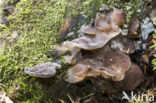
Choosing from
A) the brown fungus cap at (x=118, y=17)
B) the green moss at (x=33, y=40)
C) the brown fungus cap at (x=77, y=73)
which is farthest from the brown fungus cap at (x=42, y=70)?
the brown fungus cap at (x=118, y=17)

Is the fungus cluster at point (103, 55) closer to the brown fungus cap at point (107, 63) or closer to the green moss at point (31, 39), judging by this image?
the brown fungus cap at point (107, 63)

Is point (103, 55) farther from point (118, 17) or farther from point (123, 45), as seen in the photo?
point (118, 17)

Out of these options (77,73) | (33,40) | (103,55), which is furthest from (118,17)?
(33,40)

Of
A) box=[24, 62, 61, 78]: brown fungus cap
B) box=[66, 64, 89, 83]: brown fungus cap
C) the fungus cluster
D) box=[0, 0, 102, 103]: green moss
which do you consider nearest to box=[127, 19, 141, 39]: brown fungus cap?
the fungus cluster

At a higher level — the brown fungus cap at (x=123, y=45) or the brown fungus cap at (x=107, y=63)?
the brown fungus cap at (x=123, y=45)

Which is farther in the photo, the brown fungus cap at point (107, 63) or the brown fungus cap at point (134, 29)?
the brown fungus cap at point (134, 29)

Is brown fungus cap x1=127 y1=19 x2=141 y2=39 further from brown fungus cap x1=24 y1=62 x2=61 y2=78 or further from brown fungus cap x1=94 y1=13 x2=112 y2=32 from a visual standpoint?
brown fungus cap x1=24 y1=62 x2=61 y2=78

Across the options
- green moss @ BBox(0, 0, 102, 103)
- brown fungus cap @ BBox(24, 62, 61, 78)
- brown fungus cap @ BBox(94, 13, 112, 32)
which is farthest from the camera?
brown fungus cap @ BBox(94, 13, 112, 32)

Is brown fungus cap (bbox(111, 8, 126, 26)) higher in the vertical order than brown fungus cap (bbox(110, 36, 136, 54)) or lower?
higher

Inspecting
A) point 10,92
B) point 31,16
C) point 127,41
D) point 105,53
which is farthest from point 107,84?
point 31,16
